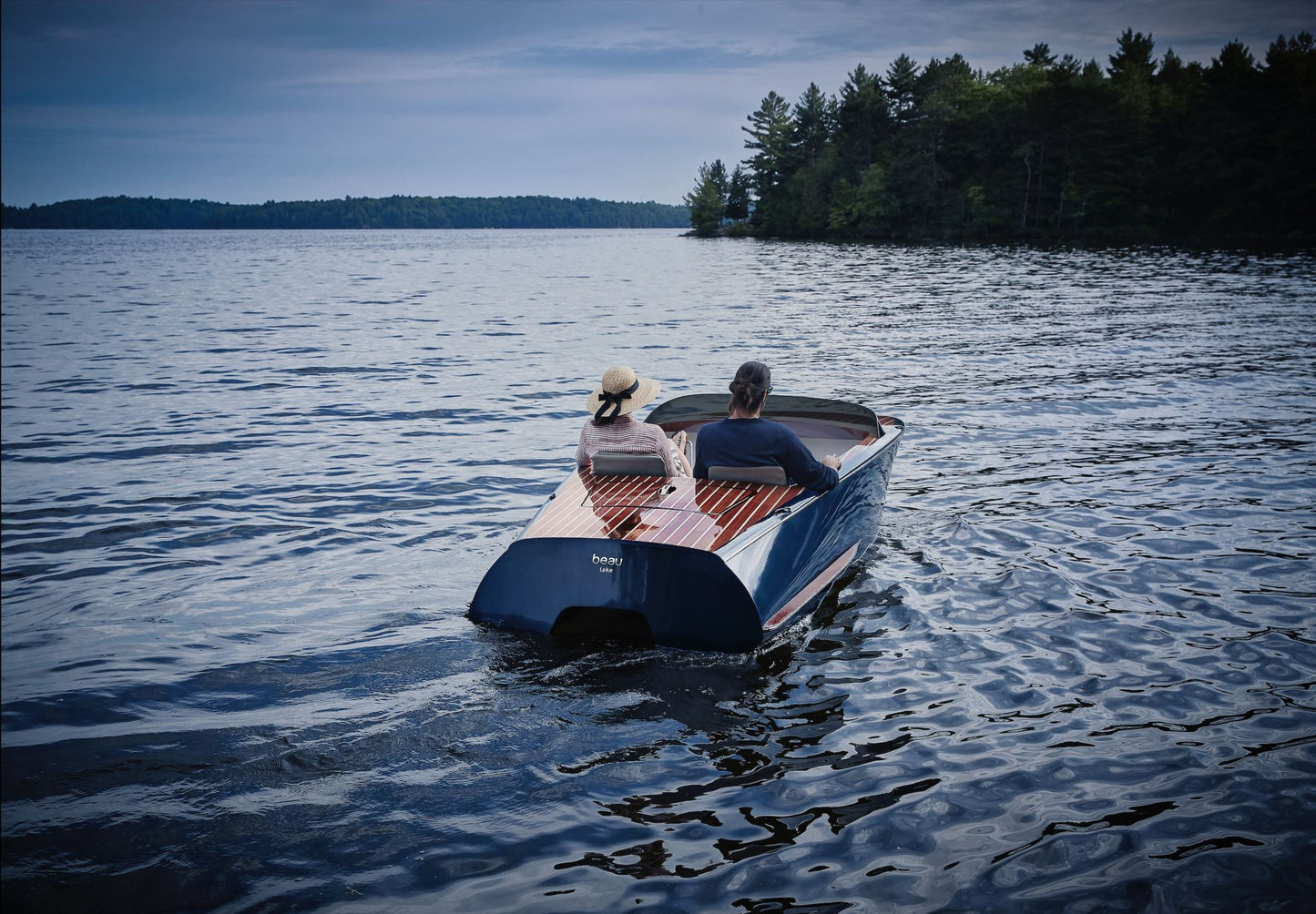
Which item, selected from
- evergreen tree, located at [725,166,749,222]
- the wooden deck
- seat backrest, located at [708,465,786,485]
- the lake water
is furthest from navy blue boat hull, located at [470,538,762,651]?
evergreen tree, located at [725,166,749,222]

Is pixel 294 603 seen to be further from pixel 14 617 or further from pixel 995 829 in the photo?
pixel 995 829

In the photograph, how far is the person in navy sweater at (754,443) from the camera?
721 centimetres

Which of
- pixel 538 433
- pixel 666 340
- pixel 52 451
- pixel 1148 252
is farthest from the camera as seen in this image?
pixel 1148 252

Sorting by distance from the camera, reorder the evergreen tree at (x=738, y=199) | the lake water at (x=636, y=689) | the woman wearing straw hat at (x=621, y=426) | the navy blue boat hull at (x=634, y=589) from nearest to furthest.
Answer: the lake water at (x=636, y=689)
the navy blue boat hull at (x=634, y=589)
the woman wearing straw hat at (x=621, y=426)
the evergreen tree at (x=738, y=199)

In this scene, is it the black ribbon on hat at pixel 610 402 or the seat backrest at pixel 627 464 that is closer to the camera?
the seat backrest at pixel 627 464

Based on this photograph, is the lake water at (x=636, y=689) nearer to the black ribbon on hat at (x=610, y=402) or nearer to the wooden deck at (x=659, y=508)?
the wooden deck at (x=659, y=508)

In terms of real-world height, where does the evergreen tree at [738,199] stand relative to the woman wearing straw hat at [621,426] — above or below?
above

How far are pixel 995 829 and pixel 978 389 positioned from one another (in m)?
13.6

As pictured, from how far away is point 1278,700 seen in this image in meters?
5.95

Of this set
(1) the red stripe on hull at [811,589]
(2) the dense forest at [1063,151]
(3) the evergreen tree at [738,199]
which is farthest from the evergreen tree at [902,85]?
(1) the red stripe on hull at [811,589]

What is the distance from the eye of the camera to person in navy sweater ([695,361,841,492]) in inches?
284

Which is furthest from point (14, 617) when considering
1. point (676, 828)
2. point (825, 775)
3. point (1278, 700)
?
point (1278, 700)

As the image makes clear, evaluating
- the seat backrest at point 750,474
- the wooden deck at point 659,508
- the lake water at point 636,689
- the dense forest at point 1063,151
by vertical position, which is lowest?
the lake water at point 636,689

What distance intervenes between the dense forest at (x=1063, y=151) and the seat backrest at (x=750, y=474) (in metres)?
73.1
